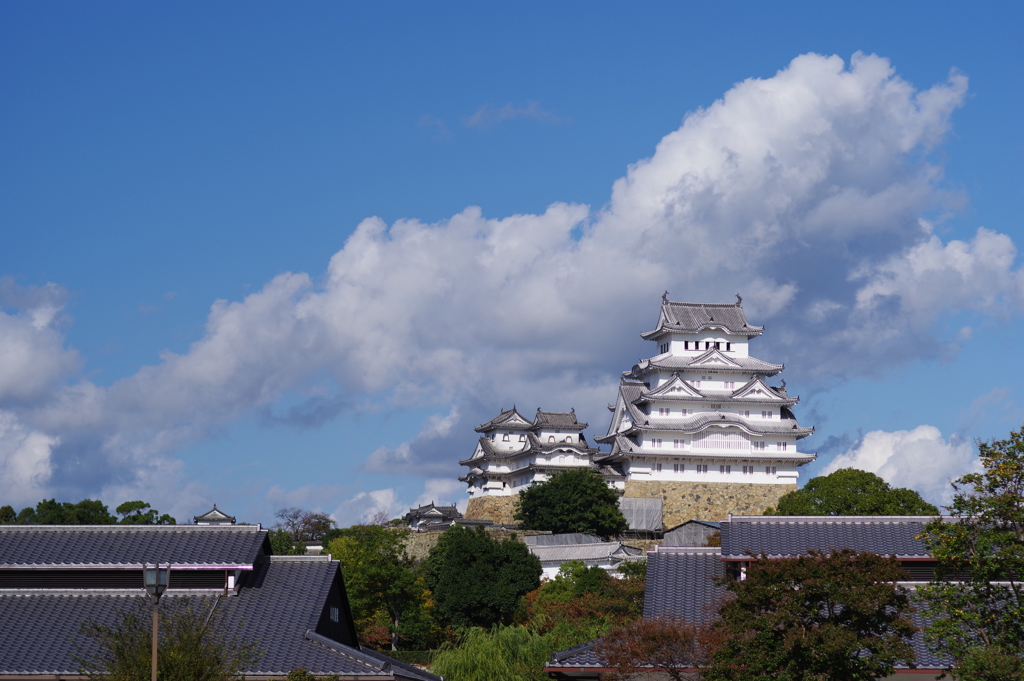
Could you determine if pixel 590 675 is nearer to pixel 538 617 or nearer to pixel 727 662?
pixel 727 662

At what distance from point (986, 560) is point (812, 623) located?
9.25 ft

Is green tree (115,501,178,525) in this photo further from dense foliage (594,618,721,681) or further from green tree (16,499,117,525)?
dense foliage (594,618,721,681)

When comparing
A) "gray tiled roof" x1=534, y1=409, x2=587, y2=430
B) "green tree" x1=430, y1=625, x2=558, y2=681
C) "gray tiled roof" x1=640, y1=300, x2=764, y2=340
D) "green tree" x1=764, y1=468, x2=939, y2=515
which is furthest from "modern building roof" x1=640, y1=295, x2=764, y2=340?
"green tree" x1=430, y1=625, x2=558, y2=681

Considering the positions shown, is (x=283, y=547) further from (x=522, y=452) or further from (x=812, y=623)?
(x=812, y=623)

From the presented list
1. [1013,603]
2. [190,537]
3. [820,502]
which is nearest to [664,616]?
[1013,603]

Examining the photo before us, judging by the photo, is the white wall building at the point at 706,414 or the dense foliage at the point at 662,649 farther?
the white wall building at the point at 706,414

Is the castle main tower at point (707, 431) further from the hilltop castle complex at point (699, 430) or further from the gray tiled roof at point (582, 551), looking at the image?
the gray tiled roof at point (582, 551)

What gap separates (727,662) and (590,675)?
14.7 ft

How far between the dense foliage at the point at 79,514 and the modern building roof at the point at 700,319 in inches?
1336

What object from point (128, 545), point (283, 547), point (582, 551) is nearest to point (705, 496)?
point (582, 551)

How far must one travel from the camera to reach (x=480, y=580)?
1700 inches

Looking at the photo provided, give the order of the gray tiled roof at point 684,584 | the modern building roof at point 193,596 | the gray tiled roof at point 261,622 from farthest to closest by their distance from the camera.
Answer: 1. the gray tiled roof at point 684,584
2. the modern building roof at point 193,596
3. the gray tiled roof at point 261,622

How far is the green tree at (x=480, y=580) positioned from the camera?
42.5 m

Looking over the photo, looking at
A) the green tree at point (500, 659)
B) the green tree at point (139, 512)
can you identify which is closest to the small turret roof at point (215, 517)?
the green tree at point (139, 512)
